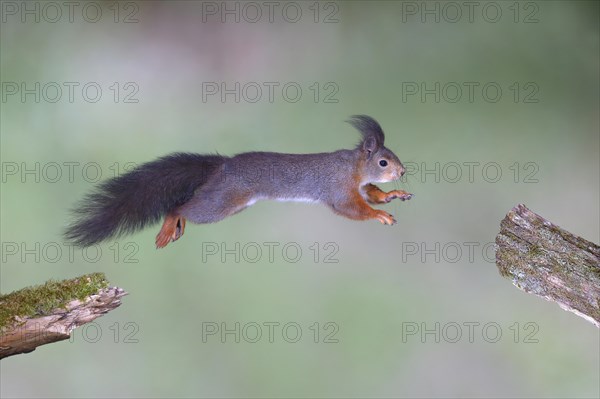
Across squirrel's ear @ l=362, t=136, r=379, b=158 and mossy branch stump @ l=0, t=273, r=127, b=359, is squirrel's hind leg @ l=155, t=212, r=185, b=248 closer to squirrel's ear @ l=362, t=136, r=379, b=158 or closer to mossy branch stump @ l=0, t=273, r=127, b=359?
mossy branch stump @ l=0, t=273, r=127, b=359

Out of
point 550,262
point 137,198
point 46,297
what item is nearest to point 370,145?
point 550,262

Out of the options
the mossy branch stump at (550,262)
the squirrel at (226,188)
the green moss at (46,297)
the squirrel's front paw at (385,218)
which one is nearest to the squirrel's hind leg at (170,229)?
the squirrel at (226,188)

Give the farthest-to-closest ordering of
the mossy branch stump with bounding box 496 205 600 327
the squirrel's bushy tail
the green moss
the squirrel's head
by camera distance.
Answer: the squirrel's head → the squirrel's bushy tail → the mossy branch stump with bounding box 496 205 600 327 → the green moss

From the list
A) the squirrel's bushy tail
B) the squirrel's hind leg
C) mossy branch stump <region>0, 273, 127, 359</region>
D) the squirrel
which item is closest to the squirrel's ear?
the squirrel

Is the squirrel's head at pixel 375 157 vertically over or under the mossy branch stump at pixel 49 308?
over

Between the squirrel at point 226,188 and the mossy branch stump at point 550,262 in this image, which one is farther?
the squirrel at point 226,188

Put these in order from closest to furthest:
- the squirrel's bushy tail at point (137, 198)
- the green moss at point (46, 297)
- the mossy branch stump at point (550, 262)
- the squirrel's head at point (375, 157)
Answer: the green moss at point (46, 297) → the mossy branch stump at point (550, 262) → the squirrel's bushy tail at point (137, 198) → the squirrel's head at point (375, 157)

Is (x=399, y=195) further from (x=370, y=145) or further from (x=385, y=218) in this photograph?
(x=370, y=145)

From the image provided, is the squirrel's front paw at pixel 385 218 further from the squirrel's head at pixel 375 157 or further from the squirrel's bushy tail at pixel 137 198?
the squirrel's bushy tail at pixel 137 198
